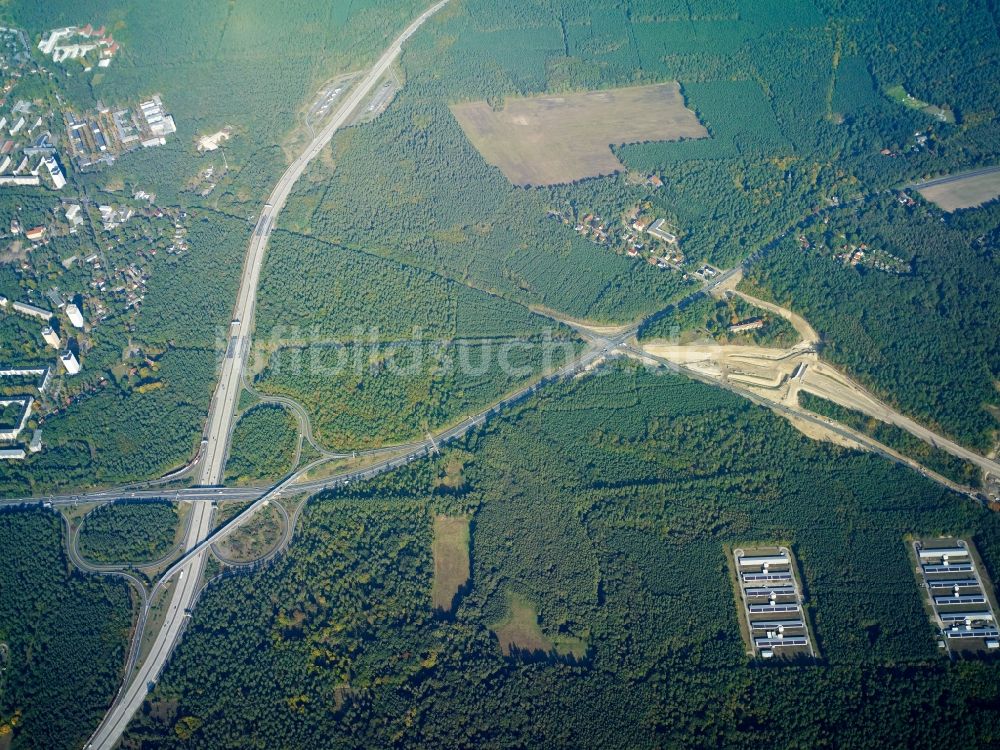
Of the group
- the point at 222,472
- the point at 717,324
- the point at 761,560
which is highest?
the point at 717,324

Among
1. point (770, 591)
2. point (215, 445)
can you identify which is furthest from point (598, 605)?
point (215, 445)

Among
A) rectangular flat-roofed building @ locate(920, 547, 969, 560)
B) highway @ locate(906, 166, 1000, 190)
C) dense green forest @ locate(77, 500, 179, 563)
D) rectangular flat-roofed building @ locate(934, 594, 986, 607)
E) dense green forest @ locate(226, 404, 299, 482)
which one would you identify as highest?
highway @ locate(906, 166, 1000, 190)

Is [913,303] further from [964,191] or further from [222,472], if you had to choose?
[222,472]

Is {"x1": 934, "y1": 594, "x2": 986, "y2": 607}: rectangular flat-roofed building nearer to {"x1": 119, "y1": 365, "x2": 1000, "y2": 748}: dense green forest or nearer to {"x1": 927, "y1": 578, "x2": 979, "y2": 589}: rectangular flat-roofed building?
{"x1": 927, "y1": 578, "x2": 979, "y2": 589}: rectangular flat-roofed building

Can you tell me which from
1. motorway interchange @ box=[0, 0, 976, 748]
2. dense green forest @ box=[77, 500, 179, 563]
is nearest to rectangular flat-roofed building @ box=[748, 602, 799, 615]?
motorway interchange @ box=[0, 0, 976, 748]

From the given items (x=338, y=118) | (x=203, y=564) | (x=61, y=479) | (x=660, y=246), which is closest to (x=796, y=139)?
(x=660, y=246)
